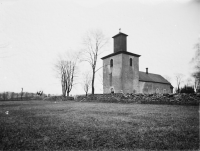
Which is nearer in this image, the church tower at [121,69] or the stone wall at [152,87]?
the church tower at [121,69]

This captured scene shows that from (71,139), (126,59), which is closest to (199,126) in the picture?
(71,139)

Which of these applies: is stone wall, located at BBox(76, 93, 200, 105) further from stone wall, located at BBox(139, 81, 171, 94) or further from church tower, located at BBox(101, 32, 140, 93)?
stone wall, located at BBox(139, 81, 171, 94)

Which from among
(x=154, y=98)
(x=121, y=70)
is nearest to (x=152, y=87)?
(x=121, y=70)

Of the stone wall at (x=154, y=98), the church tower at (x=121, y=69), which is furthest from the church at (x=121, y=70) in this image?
the stone wall at (x=154, y=98)

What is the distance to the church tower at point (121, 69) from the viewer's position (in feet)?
93.6

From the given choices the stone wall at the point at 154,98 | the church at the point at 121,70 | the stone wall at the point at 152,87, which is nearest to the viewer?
the stone wall at the point at 154,98

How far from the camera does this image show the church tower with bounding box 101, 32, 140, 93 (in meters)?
28.5

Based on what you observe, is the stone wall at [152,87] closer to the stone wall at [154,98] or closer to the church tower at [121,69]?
the church tower at [121,69]

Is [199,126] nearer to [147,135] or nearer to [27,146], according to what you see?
[147,135]

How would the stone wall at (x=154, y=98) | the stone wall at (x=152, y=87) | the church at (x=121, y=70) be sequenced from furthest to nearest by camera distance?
the stone wall at (x=152, y=87)
the church at (x=121, y=70)
the stone wall at (x=154, y=98)

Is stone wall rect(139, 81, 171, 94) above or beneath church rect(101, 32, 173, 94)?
beneath

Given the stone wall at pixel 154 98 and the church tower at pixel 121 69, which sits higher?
the church tower at pixel 121 69

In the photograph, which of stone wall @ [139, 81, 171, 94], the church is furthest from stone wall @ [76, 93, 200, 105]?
stone wall @ [139, 81, 171, 94]

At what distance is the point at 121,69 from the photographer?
28453mm
